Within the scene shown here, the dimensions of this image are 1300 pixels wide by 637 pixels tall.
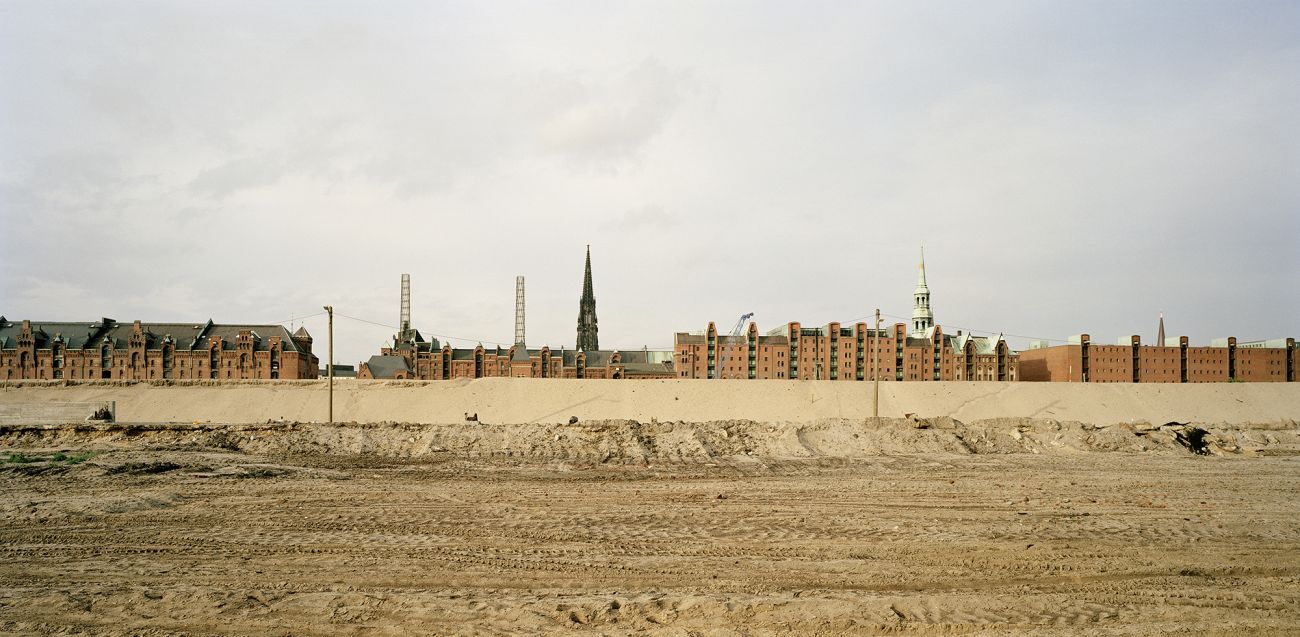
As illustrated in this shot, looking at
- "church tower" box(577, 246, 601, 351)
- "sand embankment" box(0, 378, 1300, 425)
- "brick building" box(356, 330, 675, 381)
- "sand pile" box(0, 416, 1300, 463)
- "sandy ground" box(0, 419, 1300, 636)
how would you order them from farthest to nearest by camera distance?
"church tower" box(577, 246, 601, 351), "brick building" box(356, 330, 675, 381), "sand embankment" box(0, 378, 1300, 425), "sand pile" box(0, 416, 1300, 463), "sandy ground" box(0, 419, 1300, 636)

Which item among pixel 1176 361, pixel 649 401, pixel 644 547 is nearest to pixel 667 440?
pixel 644 547

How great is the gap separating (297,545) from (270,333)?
84.8m

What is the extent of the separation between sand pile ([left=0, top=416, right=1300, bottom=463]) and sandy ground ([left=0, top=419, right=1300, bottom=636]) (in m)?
2.74

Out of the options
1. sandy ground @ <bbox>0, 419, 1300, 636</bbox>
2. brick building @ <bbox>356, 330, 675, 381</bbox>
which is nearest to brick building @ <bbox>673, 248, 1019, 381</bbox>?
brick building @ <bbox>356, 330, 675, 381</bbox>

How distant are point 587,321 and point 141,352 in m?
77.5

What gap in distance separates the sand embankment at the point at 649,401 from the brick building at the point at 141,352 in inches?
934

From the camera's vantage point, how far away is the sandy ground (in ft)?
24.6

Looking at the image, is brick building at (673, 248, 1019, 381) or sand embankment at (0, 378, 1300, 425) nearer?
sand embankment at (0, 378, 1300, 425)

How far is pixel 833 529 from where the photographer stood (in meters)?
11.5

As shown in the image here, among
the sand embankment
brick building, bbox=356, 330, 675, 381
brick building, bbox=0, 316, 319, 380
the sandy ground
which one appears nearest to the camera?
the sandy ground

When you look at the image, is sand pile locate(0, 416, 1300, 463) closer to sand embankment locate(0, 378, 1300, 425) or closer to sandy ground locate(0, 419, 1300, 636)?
sandy ground locate(0, 419, 1300, 636)

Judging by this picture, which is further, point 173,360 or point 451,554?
point 173,360

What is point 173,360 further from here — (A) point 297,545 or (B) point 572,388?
(A) point 297,545

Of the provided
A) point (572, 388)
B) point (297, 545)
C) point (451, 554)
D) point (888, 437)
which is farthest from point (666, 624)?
point (572, 388)
